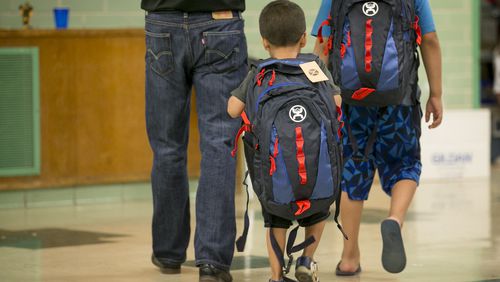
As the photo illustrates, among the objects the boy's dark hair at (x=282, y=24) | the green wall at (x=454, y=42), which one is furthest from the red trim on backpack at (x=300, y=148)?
the green wall at (x=454, y=42)

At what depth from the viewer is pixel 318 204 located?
440cm

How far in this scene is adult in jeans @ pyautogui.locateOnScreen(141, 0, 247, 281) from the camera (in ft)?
16.4

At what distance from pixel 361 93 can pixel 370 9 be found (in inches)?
14.5

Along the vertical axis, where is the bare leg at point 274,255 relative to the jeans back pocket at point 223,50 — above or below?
below

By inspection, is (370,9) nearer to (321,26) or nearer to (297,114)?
(321,26)

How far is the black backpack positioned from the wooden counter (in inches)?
151

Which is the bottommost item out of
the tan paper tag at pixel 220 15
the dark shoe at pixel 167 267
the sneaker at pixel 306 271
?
the dark shoe at pixel 167 267

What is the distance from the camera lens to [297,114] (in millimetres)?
4320

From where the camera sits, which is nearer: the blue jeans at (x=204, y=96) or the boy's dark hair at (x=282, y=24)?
the boy's dark hair at (x=282, y=24)

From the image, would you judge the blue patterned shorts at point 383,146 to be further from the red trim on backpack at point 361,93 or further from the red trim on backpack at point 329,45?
the red trim on backpack at point 329,45

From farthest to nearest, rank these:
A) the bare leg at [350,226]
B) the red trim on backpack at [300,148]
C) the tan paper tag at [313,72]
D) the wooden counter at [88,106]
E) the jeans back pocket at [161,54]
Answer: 1. the wooden counter at [88,106]
2. the bare leg at [350,226]
3. the jeans back pocket at [161,54]
4. the tan paper tag at [313,72]
5. the red trim on backpack at [300,148]

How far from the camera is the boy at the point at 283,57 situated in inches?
179

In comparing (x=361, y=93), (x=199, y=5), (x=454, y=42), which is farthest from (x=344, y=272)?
(x=454, y=42)

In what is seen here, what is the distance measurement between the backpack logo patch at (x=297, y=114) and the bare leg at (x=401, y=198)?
90 centimetres
